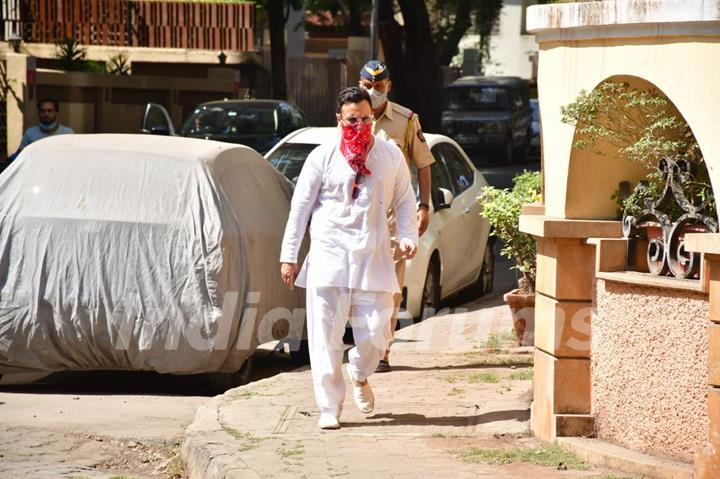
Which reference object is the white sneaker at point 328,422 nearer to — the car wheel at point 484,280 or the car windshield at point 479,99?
the car wheel at point 484,280

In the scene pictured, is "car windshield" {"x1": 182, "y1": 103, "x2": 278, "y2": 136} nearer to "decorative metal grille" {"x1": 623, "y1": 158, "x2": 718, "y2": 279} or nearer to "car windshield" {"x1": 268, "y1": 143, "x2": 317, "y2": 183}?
"car windshield" {"x1": 268, "y1": 143, "x2": 317, "y2": 183}

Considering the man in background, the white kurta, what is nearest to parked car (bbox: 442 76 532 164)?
the man in background

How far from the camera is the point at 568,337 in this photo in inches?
267

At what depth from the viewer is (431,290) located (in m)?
11.9

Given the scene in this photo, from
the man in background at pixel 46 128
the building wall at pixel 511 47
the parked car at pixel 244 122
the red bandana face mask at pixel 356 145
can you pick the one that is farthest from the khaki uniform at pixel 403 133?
the building wall at pixel 511 47

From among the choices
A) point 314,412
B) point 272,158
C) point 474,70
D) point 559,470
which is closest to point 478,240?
point 272,158

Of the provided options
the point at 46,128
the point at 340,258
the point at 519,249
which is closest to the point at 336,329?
the point at 340,258

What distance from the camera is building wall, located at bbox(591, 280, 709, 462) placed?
5.98m

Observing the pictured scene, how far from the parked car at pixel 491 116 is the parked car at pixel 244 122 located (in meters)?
16.9

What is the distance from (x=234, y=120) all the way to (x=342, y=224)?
12.4 meters

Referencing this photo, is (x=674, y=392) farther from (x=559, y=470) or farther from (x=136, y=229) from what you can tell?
(x=136, y=229)

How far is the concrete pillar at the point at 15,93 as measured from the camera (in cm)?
2538

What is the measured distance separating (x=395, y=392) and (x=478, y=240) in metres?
5.07

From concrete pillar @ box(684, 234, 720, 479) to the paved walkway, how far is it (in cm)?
63
